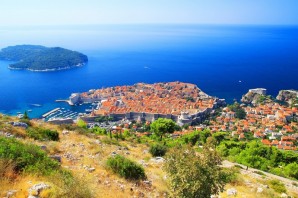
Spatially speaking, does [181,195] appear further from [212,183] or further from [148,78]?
[148,78]

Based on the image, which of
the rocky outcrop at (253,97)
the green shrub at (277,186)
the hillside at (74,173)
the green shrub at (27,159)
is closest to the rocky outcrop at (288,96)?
the rocky outcrop at (253,97)

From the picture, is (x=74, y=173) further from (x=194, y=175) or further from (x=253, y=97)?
(x=253, y=97)

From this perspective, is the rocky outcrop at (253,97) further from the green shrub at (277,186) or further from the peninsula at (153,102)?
the green shrub at (277,186)

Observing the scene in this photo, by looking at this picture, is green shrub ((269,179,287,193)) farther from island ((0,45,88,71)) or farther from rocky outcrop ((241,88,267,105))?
island ((0,45,88,71))

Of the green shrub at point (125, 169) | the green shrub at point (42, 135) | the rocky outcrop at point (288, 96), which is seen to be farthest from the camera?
the rocky outcrop at point (288, 96)

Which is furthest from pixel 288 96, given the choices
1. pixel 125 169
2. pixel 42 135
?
pixel 125 169

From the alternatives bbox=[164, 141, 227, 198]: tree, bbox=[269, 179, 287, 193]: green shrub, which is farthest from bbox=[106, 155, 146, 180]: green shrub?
bbox=[269, 179, 287, 193]: green shrub
